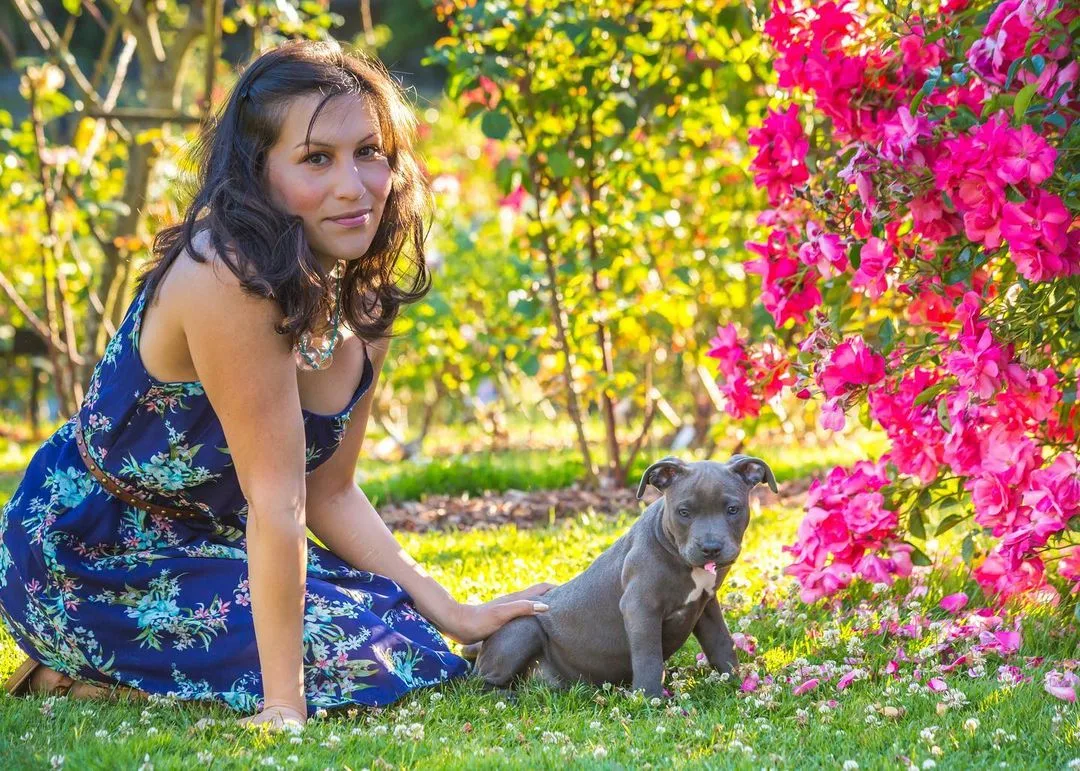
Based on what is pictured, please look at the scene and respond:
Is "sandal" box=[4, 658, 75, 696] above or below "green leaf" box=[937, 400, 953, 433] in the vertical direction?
below

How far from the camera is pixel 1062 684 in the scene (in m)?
2.94

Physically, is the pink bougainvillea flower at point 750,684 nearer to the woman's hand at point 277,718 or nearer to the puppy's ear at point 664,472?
the puppy's ear at point 664,472

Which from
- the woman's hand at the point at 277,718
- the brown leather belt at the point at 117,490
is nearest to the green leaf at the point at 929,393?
the woman's hand at the point at 277,718

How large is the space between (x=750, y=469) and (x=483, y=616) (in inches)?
32.7

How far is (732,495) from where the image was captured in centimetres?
314

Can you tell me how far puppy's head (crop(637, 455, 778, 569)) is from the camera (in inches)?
119

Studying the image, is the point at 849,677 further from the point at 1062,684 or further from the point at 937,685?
the point at 1062,684

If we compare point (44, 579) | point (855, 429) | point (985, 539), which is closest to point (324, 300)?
point (44, 579)

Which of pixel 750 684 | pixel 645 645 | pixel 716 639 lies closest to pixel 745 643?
pixel 716 639

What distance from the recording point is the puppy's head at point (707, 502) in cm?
303

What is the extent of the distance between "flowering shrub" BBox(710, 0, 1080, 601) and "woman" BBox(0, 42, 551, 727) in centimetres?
100

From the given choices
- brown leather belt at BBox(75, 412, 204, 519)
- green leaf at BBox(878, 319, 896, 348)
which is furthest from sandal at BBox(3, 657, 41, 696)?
green leaf at BBox(878, 319, 896, 348)

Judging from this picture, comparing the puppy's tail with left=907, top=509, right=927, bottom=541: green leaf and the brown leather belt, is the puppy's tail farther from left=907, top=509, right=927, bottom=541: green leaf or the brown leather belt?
left=907, top=509, right=927, bottom=541: green leaf

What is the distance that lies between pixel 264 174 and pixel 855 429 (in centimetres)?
565
